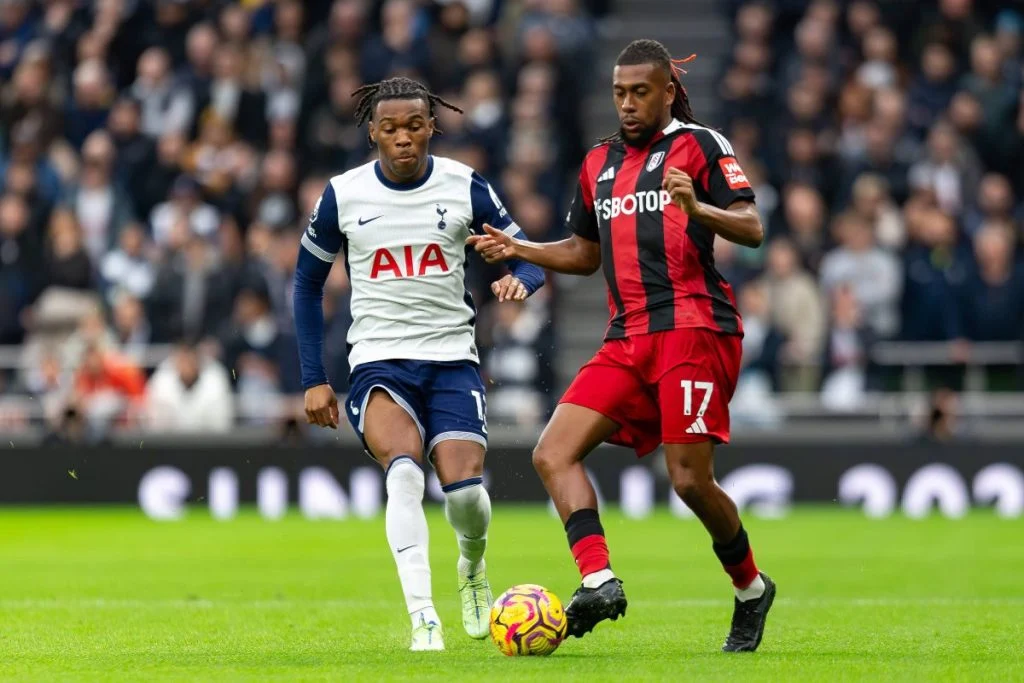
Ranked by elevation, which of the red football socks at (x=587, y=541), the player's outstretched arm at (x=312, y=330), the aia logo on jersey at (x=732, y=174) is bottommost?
the red football socks at (x=587, y=541)

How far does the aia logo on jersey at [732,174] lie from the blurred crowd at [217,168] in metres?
9.66

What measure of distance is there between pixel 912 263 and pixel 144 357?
739 centimetres

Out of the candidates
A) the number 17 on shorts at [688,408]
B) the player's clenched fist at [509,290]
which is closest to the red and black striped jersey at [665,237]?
the number 17 on shorts at [688,408]

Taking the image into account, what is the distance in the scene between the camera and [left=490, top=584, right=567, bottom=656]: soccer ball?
7441 mm

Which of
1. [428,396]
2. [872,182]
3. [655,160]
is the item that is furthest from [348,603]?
[872,182]

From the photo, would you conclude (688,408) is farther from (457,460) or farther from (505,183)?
(505,183)

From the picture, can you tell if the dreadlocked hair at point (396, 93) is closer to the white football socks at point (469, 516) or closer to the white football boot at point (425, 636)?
the white football socks at point (469, 516)

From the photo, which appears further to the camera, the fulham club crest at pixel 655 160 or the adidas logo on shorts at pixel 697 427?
the fulham club crest at pixel 655 160

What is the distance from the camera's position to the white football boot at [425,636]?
299 inches

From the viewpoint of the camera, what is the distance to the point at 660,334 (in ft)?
25.4

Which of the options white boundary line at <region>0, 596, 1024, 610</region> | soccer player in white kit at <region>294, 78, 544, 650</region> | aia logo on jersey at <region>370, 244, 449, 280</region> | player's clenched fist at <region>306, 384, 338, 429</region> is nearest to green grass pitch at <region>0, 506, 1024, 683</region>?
white boundary line at <region>0, 596, 1024, 610</region>

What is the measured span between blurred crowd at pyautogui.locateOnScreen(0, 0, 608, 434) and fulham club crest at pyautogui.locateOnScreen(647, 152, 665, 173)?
31.2 feet

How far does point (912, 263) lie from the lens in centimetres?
1777

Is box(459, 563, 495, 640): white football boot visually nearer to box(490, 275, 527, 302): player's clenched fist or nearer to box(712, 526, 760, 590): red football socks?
box(712, 526, 760, 590): red football socks
